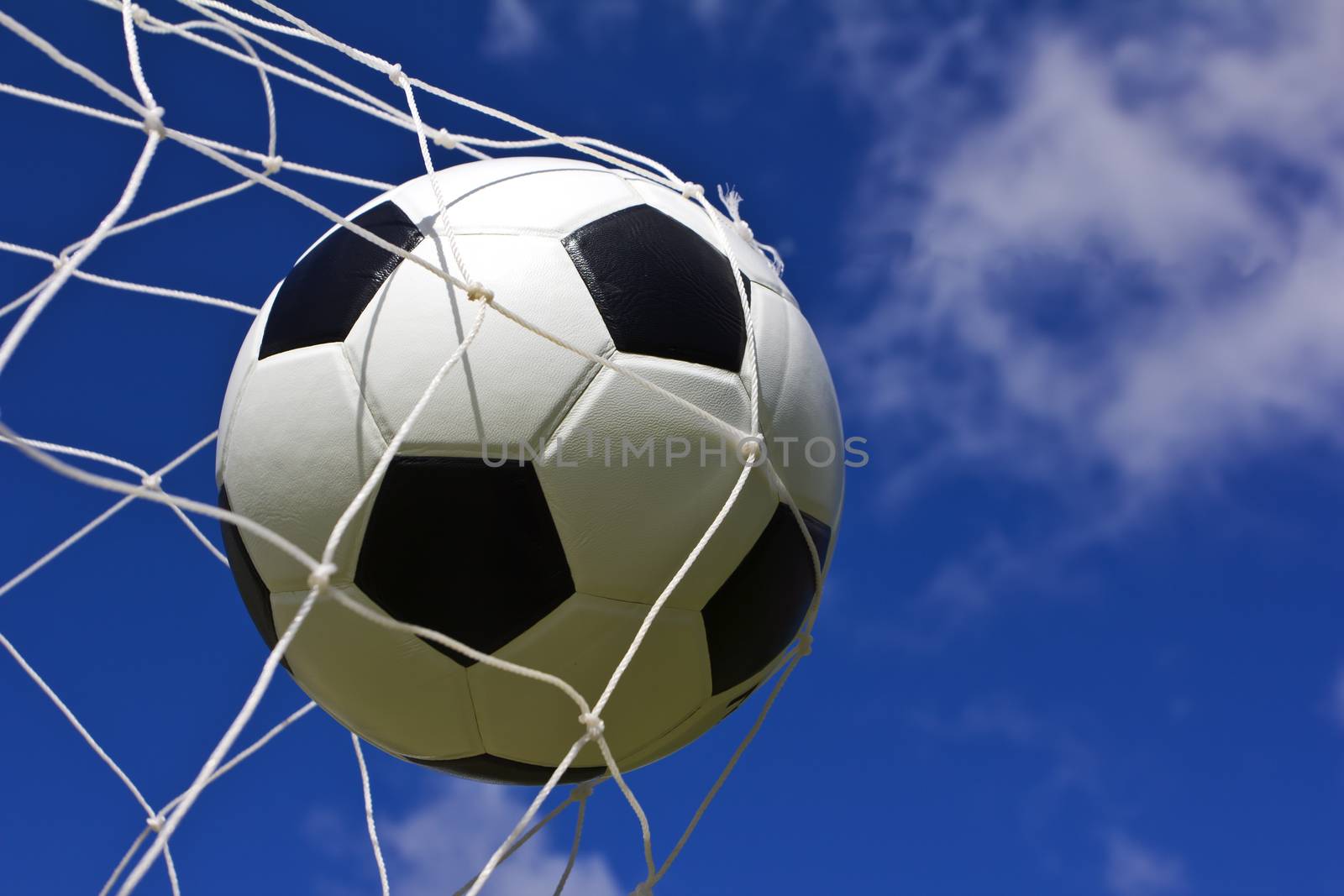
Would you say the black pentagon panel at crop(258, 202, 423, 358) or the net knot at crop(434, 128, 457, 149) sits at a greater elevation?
the net knot at crop(434, 128, 457, 149)

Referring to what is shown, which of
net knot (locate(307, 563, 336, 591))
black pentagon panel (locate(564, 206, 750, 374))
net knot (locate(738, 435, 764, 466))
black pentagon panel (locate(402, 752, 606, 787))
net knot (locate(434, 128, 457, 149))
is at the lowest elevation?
net knot (locate(307, 563, 336, 591))

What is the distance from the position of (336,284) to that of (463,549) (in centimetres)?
85

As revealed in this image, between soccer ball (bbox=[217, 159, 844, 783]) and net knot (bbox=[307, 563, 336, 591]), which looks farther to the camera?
soccer ball (bbox=[217, 159, 844, 783])

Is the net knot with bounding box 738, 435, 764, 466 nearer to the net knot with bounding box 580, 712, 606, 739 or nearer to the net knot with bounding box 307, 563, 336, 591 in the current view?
the net knot with bounding box 580, 712, 606, 739

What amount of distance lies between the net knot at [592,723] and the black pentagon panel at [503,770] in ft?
1.40

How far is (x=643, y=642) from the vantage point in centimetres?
312

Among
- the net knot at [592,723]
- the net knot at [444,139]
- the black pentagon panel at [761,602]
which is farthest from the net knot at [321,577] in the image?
the net knot at [444,139]

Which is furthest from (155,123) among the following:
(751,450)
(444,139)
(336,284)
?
(751,450)

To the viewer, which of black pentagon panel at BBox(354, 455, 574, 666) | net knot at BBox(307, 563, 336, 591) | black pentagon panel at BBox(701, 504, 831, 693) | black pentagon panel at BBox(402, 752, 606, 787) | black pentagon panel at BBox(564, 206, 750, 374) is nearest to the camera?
net knot at BBox(307, 563, 336, 591)

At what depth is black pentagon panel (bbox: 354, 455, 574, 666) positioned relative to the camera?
2.89 meters

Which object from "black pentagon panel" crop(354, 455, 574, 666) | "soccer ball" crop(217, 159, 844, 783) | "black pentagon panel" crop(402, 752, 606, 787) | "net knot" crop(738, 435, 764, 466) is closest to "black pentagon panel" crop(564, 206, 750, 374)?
"soccer ball" crop(217, 159, 844, 783)

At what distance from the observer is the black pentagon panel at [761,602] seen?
3223mm

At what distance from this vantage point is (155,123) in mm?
2795

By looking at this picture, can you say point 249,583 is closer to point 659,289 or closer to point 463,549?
point 463,549
